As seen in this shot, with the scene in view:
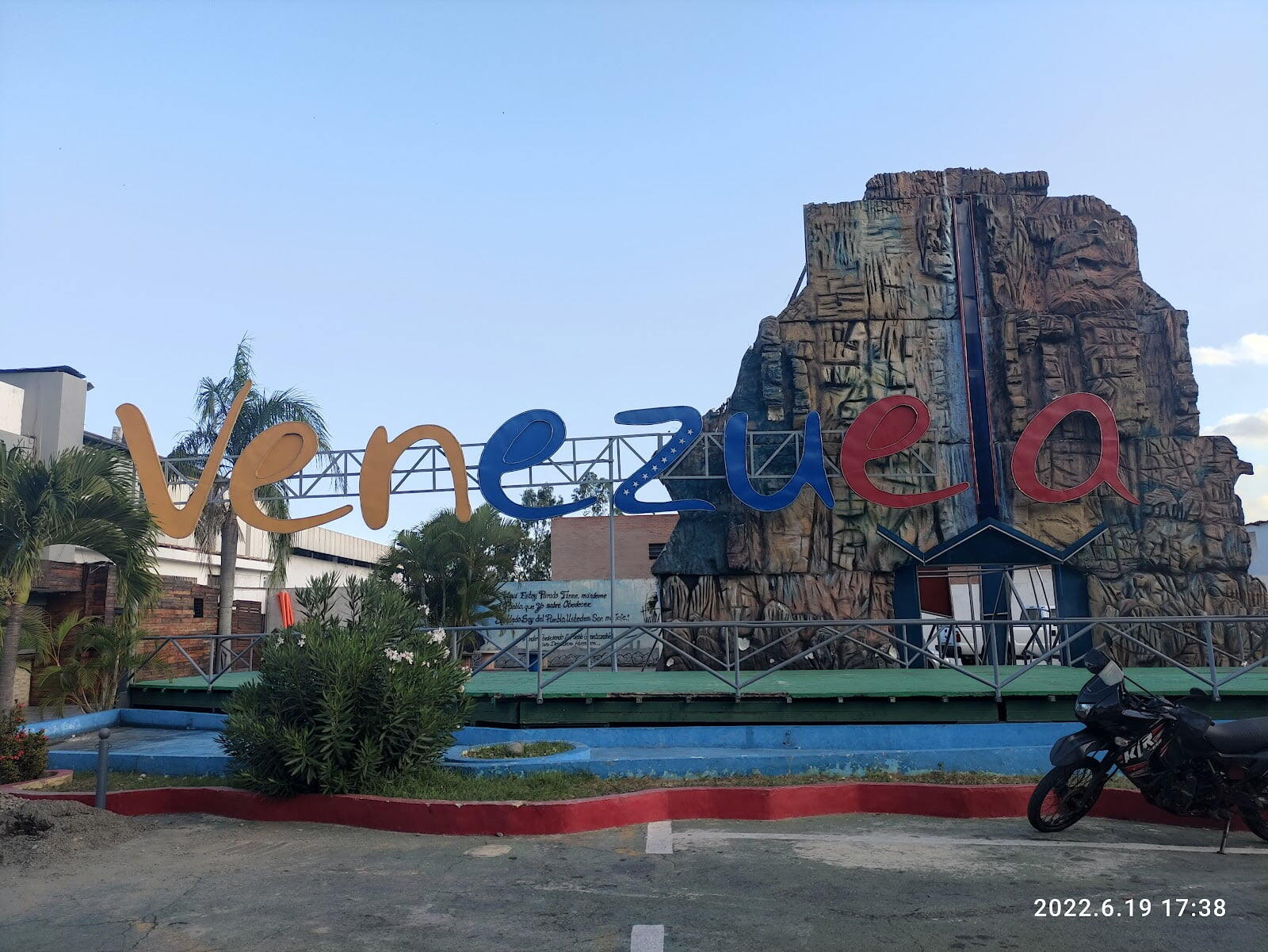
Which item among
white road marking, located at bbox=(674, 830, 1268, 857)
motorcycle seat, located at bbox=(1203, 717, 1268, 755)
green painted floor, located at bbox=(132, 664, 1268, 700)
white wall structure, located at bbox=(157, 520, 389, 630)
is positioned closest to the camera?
motorcycle seat, located at bbox=(1203, 717, 1268, 755)

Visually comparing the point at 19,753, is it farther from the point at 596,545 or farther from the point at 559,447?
the point at 596,545

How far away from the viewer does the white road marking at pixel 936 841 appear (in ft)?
24.3

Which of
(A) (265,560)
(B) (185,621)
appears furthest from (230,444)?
(A) (265,560)

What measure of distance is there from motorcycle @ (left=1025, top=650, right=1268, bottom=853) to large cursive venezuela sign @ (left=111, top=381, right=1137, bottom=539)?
402 inches

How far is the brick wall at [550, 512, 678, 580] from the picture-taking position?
3622 centimetres

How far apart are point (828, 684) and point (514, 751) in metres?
4.56

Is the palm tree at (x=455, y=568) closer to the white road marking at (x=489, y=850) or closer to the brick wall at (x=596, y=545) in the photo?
the brick wall at (x=596, y=545)

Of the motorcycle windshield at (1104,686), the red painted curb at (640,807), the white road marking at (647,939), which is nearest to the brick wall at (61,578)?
the red painted curb at (640,807)

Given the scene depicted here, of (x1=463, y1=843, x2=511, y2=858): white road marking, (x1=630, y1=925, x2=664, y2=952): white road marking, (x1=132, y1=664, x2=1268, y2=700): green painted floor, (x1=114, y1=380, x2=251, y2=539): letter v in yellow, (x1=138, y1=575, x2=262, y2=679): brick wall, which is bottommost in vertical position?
(x1=630, y1=925, x2=664, y2=952): white road marking

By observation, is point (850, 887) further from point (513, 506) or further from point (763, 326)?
point (763, 326)

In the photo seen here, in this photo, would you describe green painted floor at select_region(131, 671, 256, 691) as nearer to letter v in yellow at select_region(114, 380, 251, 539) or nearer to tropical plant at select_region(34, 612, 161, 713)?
tropical plant at select_region(34, 612, 161, 713)

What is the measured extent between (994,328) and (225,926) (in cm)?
1739

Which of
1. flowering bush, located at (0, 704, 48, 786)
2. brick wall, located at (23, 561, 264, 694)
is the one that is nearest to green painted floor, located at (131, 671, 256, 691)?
brick wall, located at (23, 561, 264, 694)

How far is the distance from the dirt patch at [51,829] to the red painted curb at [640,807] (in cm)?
72
